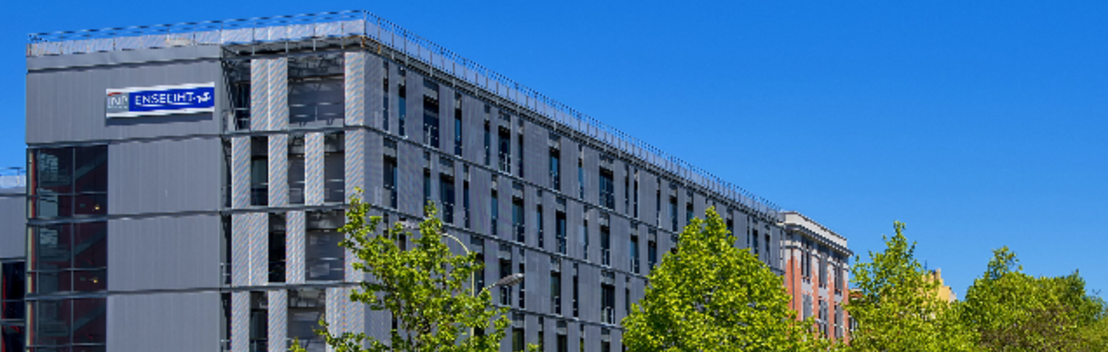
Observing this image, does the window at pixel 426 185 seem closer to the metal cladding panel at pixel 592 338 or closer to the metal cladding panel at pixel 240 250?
the metal cladding panel at pixel 240 250

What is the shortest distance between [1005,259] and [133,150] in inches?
1678

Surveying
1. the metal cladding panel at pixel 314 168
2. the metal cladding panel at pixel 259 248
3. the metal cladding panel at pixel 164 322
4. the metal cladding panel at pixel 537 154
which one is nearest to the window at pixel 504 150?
the metal cladding panel at pixel 537 154

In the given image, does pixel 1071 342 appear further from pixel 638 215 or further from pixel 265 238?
pixel 265 238

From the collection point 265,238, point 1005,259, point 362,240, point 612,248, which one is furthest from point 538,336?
point 362,240

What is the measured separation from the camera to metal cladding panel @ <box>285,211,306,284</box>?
5875cm

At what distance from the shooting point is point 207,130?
6019 cm

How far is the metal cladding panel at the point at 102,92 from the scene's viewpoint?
60250mm

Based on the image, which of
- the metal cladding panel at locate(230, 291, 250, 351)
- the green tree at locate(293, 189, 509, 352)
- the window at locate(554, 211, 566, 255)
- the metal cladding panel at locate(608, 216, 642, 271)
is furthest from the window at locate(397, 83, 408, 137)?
the green tree at locate(293, 189, 509, 352)

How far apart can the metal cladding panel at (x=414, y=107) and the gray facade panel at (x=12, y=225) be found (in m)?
23.5

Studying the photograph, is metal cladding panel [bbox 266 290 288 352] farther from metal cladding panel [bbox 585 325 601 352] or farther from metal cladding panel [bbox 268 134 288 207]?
metal cladding panel [bbox 585 325 601 352]

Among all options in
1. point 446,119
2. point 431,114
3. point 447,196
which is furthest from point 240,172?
point 446,119

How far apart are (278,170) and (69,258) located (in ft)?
31.2

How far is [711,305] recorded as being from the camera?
183 ft

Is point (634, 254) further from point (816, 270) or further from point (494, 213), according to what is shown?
point (816, 270)
